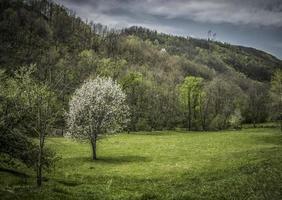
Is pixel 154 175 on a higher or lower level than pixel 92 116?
lower

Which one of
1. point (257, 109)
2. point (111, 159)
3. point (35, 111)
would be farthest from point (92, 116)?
point (257, 109)

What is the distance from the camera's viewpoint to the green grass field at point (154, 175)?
26.4m

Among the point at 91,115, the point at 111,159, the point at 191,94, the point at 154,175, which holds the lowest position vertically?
the point at 154,175

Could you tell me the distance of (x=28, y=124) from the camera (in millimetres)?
30344

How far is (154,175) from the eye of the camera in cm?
4081

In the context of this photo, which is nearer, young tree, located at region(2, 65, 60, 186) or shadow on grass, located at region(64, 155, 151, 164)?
young tree, located at region(2, 65, 60, 186)

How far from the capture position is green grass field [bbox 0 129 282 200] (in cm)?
2636

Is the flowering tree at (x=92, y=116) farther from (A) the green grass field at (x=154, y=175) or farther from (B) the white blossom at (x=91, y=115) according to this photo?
A: (A) the green grass field at (x=154, y=175)

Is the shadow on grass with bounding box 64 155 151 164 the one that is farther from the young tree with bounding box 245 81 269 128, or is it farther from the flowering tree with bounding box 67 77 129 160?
the young tree with bounding box 245 81 269 128

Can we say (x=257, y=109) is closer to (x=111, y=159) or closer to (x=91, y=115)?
(x=111, y=159)

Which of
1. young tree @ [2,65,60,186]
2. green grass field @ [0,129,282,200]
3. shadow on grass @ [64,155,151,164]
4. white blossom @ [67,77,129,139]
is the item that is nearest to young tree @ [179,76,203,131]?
green grass field @ [0,129,282,200]

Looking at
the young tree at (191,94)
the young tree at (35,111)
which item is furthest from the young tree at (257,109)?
the young tree at (35,111)

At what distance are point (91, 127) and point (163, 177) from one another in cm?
1748

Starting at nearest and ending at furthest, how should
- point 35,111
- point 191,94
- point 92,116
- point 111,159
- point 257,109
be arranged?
point 35,111 → point 111,159 → point 92,116 → point 191,94 → point 257,109
